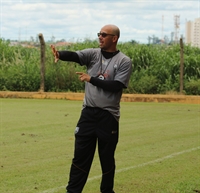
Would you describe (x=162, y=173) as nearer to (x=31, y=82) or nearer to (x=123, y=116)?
(x=123, y=116)

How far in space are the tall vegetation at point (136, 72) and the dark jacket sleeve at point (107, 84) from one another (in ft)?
60.9

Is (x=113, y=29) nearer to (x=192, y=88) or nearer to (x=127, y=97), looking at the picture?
(x=127, y=97)

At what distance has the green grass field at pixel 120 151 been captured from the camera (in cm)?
864

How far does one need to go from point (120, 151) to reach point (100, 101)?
4.29 m

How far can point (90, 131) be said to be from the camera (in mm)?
7484

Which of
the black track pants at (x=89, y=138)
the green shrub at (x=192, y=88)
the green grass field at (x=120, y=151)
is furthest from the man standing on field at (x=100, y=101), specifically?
the green shrub at (x=192, y=88)

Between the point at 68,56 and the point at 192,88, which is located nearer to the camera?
the point at 68,56

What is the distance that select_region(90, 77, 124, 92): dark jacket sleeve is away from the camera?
7.26 m

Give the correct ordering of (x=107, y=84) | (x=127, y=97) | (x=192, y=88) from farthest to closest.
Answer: (x=192, y=88), (x=127, y=97), (x=107, y=84)

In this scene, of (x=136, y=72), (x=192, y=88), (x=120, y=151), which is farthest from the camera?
(x=136, y=72)

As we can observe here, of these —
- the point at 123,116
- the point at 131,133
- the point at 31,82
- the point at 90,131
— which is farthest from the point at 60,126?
the point at 31,82

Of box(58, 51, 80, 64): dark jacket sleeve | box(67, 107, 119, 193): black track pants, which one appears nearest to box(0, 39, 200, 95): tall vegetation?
box(67, 107, 119, 193): black track pants

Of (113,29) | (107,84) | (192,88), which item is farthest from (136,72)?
(107,84)

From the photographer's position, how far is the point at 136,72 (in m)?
28.0
